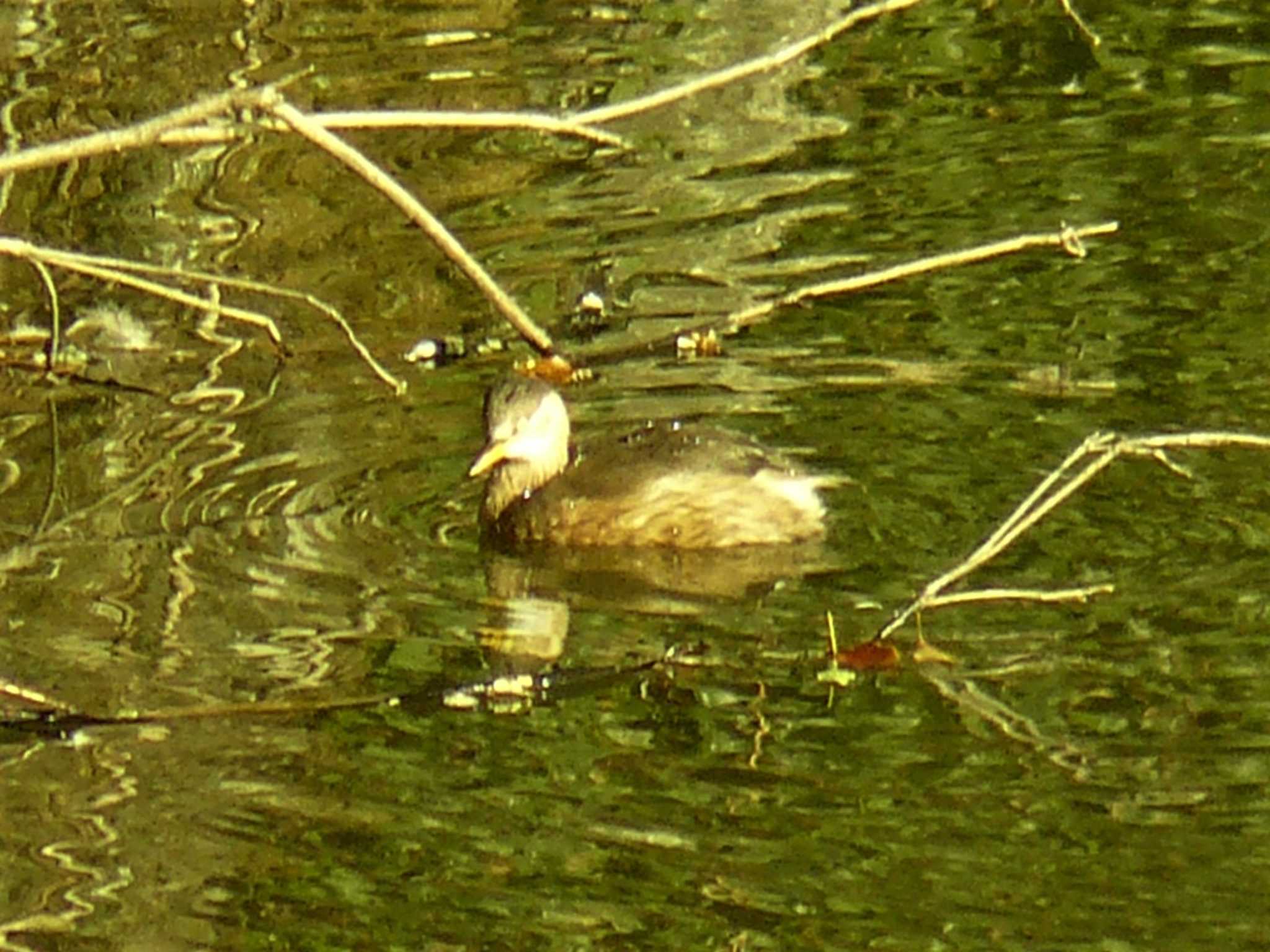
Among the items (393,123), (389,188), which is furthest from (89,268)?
(393,123)

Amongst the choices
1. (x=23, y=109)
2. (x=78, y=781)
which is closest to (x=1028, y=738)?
(x=78, y=781)

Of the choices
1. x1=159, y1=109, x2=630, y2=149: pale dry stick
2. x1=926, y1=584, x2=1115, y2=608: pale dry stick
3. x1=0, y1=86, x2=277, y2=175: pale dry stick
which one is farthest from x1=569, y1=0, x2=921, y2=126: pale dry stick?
x1=926, y1=584, x2=1115, y2=608: pale dry stick

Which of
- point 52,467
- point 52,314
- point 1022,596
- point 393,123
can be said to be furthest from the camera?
point 52,467

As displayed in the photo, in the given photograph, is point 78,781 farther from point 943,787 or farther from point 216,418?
point 216,418

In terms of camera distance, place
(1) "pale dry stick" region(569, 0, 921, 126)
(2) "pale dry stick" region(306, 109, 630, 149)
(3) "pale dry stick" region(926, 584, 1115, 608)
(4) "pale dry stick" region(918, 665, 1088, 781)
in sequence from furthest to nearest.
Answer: (3) "pale dry stick" region(926, 584, 1115, 608), (4) "pale dry stick" region(918, 665, 1088, 781), (1) "pale dry stick" region(569, 0, 921, 126), (2) "pale dry stick" region(306, 109, 630, 149)

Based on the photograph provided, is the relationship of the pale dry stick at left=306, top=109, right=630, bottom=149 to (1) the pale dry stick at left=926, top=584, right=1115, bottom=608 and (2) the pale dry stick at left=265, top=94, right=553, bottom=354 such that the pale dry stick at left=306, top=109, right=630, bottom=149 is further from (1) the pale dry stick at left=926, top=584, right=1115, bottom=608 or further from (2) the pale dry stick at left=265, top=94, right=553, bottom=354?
(1) the pale dry stick at left=926, top=584, right=1115, bottom=608

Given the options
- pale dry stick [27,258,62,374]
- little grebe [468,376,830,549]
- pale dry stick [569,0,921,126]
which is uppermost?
pale dry stick [569,0,921,126]

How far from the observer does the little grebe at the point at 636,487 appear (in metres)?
7.77

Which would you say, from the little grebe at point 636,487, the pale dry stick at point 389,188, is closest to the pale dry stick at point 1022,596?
the little grebe at point 636,487

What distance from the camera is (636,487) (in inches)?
314

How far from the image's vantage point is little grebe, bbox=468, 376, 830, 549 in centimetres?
777

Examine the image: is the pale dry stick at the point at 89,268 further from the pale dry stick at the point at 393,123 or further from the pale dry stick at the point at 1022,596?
the pale dry stick at the point at 1022,596

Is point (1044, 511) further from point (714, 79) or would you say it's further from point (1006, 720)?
point (714, 79)

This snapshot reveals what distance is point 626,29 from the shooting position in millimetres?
13156
